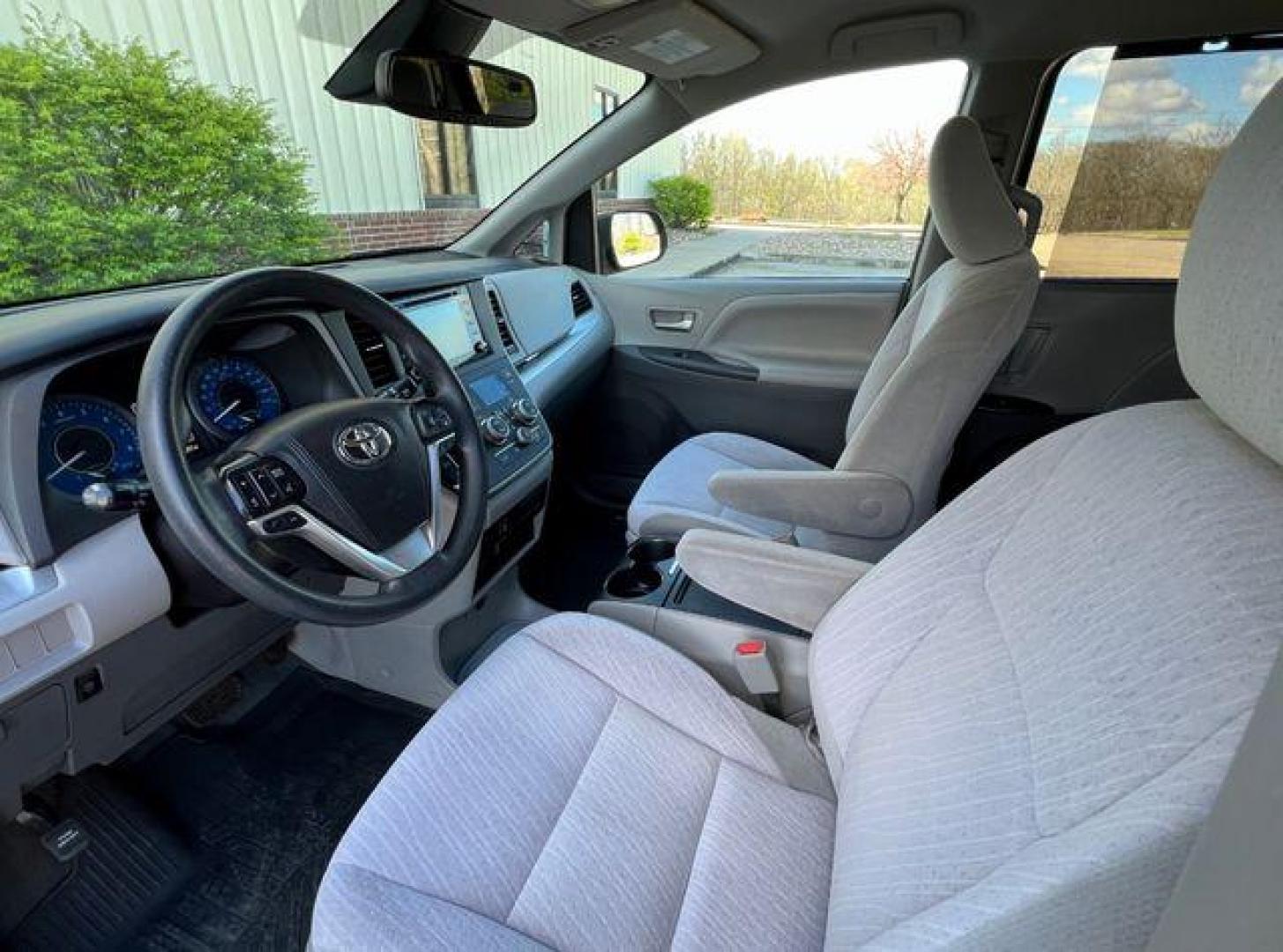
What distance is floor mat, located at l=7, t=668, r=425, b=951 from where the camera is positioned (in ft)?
4.33

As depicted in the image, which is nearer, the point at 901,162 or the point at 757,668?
the point at 757,668

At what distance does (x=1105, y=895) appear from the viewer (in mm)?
440

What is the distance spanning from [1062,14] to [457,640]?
7.16 feet

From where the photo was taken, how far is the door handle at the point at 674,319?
2.69 metres

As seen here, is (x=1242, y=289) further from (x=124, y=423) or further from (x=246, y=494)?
(x=124, y=423)

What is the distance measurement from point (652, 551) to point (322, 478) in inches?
32.8

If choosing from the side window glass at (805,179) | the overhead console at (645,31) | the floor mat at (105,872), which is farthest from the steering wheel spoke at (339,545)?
the side window glass at (805,179)

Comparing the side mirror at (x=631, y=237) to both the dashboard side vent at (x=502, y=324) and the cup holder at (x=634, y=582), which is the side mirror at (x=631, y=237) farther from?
the cup holder at (x=634, y=582)

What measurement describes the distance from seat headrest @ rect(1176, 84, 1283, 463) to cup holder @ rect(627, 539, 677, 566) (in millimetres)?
1180

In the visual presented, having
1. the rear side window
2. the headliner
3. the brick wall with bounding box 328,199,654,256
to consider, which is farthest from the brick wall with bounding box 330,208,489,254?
the rear side window

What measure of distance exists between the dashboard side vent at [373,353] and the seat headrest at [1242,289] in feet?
4.10

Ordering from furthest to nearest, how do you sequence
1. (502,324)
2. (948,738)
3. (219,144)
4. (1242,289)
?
(502,324) < (219,144) < (948,738) < (1242,289)

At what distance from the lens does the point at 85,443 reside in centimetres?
101

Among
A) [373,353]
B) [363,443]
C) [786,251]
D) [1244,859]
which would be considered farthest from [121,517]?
[786,251]
